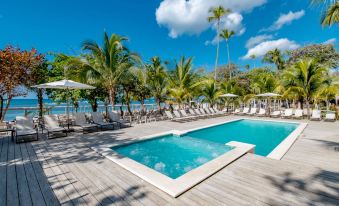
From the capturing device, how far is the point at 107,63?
10219 millimetres

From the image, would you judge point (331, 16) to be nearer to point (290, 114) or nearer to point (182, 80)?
point (290, 114)

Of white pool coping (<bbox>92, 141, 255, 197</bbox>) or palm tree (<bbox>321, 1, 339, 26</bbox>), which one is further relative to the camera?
palm tree (<bbox>321, 1, 339, 26</bbox>)

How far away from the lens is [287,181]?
3.16m

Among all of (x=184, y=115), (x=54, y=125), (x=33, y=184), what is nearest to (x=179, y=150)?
(x=33, y=184)

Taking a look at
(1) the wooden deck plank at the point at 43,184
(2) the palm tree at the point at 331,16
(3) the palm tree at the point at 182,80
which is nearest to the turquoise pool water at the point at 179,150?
(1) the wooden deck plank at the point at 43,184

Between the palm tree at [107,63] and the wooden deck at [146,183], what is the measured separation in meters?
6.38

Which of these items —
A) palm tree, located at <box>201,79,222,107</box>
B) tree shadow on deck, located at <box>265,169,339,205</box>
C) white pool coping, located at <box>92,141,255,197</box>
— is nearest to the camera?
tree shadow on deck, located at <box>265,169,339,205</box>

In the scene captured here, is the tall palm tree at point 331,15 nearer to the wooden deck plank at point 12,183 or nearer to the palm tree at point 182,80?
the wooden deck plank at point 12,183

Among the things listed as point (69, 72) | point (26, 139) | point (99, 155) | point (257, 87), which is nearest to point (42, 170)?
point (99, 155)

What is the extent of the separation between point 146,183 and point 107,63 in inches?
340

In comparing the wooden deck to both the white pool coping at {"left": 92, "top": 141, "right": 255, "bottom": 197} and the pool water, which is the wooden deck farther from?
the pool water

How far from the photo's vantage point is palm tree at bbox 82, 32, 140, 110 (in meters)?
10.1

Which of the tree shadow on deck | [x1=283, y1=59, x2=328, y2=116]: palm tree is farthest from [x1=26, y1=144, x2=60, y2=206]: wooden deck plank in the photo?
[x1=283, y1=59, x2=328, y2=116]: palm tree

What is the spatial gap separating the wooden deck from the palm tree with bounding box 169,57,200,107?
9934mm
